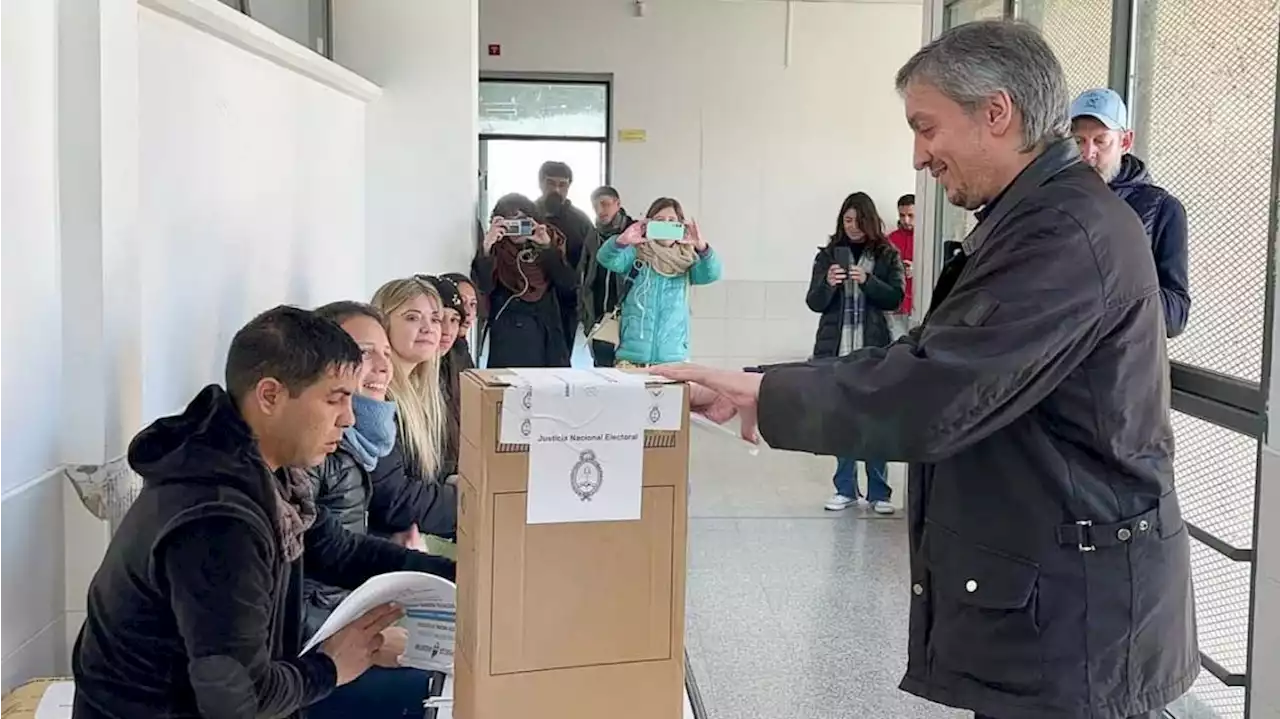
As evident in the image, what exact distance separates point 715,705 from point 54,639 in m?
1.64

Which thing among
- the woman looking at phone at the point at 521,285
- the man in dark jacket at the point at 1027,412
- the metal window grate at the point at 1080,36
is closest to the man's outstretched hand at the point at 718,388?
the man in dark jacket at the point at 1027,412

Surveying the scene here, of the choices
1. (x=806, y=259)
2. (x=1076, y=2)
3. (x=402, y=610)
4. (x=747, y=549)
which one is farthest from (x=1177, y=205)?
(x=806, y=259)

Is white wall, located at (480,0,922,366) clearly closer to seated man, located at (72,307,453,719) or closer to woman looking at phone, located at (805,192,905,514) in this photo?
woman looking at phone, located at (805,192,905,514)

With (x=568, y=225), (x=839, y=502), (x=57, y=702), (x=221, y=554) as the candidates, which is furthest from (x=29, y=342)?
(x=568, y=225)

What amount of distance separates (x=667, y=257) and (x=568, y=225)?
87 cm

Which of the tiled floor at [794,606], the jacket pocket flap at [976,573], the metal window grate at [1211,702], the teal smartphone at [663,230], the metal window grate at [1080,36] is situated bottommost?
the tiled floor at [794,606]

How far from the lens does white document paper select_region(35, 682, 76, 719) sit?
1.68m

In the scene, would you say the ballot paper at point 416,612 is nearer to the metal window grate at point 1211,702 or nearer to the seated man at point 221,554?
the seated man at point 221,554

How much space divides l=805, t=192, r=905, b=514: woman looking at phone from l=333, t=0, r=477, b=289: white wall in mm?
1632

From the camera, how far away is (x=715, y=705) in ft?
10.0

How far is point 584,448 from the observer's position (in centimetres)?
134

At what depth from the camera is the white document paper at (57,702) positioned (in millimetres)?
1677

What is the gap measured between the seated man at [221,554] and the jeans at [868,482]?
3.74 meters

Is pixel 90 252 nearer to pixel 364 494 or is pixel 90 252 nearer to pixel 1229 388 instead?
pixel 364 494
